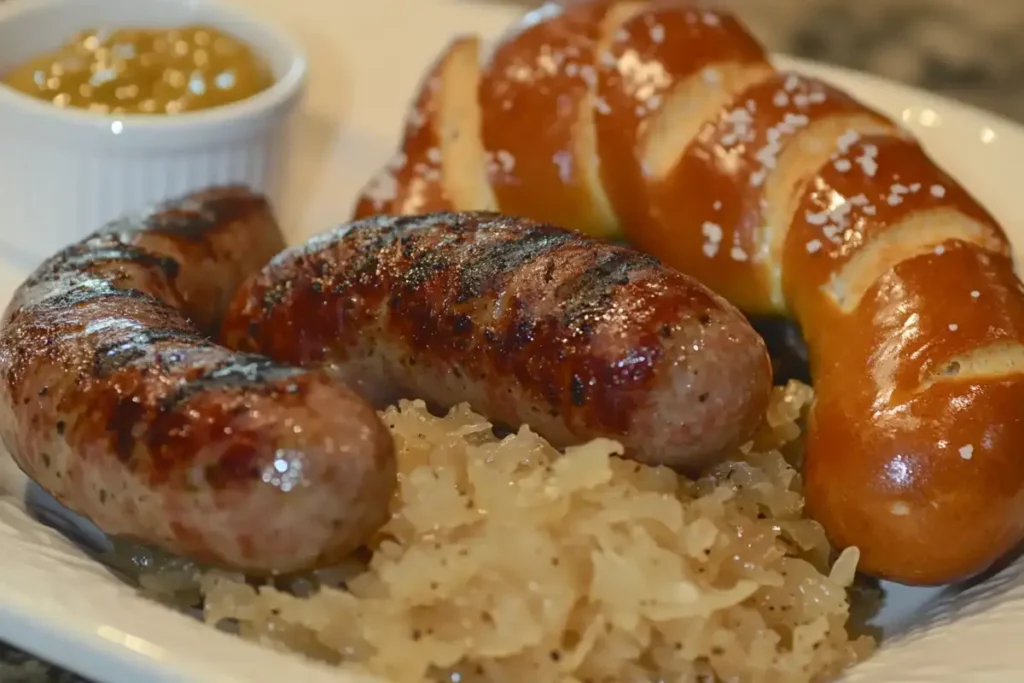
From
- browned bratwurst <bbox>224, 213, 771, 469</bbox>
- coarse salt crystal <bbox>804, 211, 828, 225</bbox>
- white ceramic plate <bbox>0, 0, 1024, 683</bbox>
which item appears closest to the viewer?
white ceramic plate <bbox>0, 0, 1024, 683</bbox>

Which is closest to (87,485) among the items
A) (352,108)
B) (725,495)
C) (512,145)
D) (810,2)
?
(725,495)

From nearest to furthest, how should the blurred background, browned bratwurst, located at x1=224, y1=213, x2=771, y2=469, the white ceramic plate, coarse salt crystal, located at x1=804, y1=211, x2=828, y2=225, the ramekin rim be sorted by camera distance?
1. the white ceramic plate
2. browned bratwurst, located at x1=224, y1=213, x2=771, y2=469
3. coarse salt crystal, located at x1=804, y1=211, x2=828, y2=225
4. the ramekin rim
5. the blurred background

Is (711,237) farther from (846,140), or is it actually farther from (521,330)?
(521,330)

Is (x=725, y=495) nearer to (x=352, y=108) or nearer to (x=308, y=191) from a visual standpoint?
(x=308, y=191)

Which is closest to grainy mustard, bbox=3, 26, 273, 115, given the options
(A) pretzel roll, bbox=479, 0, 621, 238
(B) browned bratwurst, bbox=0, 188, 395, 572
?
(A) pretzel roll, bbox=479, 0, 621, 238

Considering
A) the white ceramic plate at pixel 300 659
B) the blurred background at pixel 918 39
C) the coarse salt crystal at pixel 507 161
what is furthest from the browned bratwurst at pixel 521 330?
the blurred background at pixel 918 39

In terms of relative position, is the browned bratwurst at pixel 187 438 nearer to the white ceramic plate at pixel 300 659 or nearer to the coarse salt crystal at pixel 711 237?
the white ceramic plate at pixel 300 659

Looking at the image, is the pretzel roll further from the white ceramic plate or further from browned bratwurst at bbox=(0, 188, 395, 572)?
browned bratwurst at bbox=(0, 188, 395, 572)
